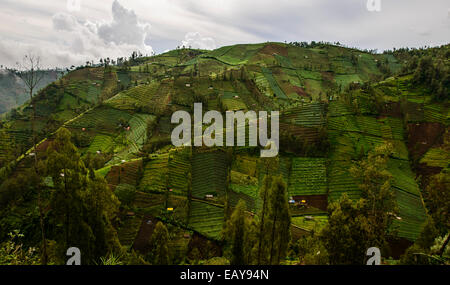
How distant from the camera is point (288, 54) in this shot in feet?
538

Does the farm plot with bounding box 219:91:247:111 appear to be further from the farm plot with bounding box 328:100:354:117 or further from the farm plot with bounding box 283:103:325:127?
the farm plot with bounding box 328:100:354:117

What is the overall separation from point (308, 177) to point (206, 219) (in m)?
24.2

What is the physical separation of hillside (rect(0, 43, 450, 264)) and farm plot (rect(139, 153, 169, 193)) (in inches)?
9.1

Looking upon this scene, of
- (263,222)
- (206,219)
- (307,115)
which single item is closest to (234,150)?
(206,219)

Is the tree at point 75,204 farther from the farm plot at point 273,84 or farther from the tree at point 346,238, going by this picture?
the farm plot at point 273,84

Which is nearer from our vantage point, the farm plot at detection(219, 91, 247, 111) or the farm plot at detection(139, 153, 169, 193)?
the farm plot at detection(139, 153, 169, 193)

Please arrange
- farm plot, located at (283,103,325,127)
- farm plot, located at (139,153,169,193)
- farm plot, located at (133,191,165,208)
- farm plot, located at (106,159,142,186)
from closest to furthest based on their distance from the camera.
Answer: farm plot, located at (133,191,165,208)
farm plot, located at (139,153,169,193)
farm plot, located at (106,159,142,186)
farm plot, located at (283,103,325,127)

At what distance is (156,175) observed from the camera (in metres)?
53.0

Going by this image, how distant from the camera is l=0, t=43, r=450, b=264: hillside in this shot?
46969 mm

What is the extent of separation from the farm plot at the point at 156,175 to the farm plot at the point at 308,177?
26183 millimetres

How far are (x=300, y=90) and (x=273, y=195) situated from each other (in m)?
118

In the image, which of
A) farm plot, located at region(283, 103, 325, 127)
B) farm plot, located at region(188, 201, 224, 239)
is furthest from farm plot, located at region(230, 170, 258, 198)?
farm plot, located at region(283, 103, 325, 127)

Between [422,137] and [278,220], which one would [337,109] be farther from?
[278,220]
